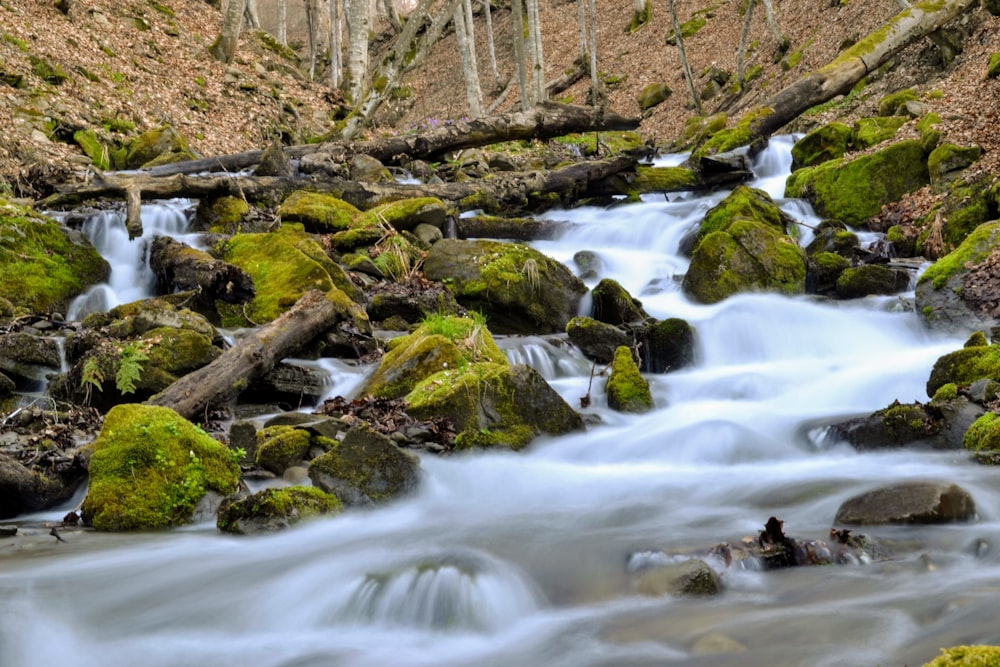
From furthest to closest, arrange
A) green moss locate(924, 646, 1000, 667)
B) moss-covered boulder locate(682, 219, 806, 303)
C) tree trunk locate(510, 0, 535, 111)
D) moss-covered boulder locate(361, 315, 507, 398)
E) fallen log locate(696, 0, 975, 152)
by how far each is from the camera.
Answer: tree trunk locate(510, 0, 535, 111)
fallen log locate(696, 0, 975, 152)
moss-covered boulder locate(682, 219, 806, 303)
moss-covered boulder locate(361, 315, 507, 398)
green moss locate(924, 646, 1000, 667)

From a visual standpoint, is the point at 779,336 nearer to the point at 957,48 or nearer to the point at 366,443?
the point at 366,443

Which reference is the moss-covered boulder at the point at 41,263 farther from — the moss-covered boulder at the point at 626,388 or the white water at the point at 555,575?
the moss-covered boulder at the point at 626,388

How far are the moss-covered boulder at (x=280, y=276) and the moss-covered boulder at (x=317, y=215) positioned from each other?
4.37 feet

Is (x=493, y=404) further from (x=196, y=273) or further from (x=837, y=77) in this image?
(x=837, y=77)

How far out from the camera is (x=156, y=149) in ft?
51.6

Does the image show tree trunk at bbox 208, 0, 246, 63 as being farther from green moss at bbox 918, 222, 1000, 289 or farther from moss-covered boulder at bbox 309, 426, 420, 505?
moss-covered boulder at bbox 309, 426, 420, 505

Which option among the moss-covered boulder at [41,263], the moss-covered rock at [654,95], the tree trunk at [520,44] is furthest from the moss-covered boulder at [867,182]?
the moss-covered rock at [654,95]

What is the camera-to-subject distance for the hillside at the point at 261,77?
47.4ft

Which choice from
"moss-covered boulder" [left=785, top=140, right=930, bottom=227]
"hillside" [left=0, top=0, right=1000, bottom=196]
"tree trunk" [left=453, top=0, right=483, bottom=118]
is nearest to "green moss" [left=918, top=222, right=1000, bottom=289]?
"hillside" [left=0, top=0, right=1000, bottom=196]

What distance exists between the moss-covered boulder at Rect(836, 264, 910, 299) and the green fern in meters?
8.59

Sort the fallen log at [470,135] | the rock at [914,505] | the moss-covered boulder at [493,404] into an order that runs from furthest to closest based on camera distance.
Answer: the fallen log at [470,135] → the moss-covered boulder at [493,404] → the rock at [914,505]

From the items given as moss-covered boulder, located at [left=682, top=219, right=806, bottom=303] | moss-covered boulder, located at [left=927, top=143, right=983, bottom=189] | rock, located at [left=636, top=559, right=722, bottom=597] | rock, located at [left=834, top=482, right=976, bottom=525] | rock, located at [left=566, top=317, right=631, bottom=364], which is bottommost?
rock, located at [left=636, top=559, right=722, bottom=597]

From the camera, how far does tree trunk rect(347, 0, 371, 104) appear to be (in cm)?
1997

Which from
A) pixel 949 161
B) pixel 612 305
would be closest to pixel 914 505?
pixel 612 305
